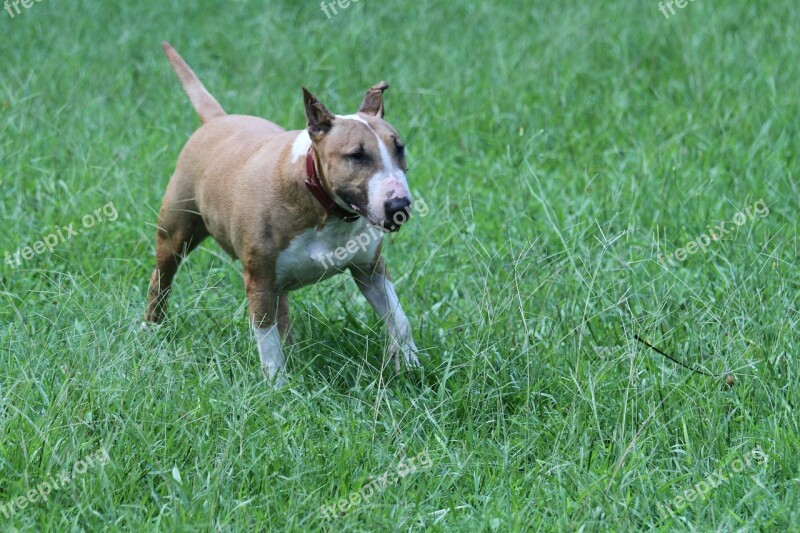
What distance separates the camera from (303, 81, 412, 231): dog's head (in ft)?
12.4

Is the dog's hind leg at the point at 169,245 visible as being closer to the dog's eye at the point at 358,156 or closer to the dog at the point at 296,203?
the dog at the point at 296,203

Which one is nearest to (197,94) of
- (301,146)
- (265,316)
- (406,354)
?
(301,146)

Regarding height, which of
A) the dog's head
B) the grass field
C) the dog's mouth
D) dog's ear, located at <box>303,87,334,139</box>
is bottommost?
the grass field

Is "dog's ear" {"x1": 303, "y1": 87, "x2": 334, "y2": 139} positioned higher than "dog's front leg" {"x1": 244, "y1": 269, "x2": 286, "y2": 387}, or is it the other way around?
"dog's ear" {"x1": 303, "y1": 87, "x2": 334, "y2": 139}

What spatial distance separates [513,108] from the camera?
7.06m

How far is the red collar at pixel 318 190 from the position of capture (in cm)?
405

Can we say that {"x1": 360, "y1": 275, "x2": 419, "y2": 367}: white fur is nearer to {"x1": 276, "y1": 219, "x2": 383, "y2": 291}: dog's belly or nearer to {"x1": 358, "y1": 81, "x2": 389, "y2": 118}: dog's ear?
{"x1": 276, "y1": 219, "x2": 383, "y2": 291}: dog's belly

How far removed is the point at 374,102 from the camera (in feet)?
14.1

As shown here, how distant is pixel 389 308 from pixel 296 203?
59 cm

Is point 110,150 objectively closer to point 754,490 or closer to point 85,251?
point 85,251

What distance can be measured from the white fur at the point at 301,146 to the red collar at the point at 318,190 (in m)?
0.05

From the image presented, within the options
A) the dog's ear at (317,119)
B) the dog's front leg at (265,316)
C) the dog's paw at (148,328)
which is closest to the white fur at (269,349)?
the dog's front leg at (265,316)

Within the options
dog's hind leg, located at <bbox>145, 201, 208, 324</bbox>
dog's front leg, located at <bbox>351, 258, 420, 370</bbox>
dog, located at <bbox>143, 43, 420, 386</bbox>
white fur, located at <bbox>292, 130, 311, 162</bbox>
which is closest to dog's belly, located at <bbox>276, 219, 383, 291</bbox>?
dog, located at <bbox>143, 43, 420, 386</bbox>

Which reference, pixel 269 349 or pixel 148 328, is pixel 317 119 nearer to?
pixel 269 349
